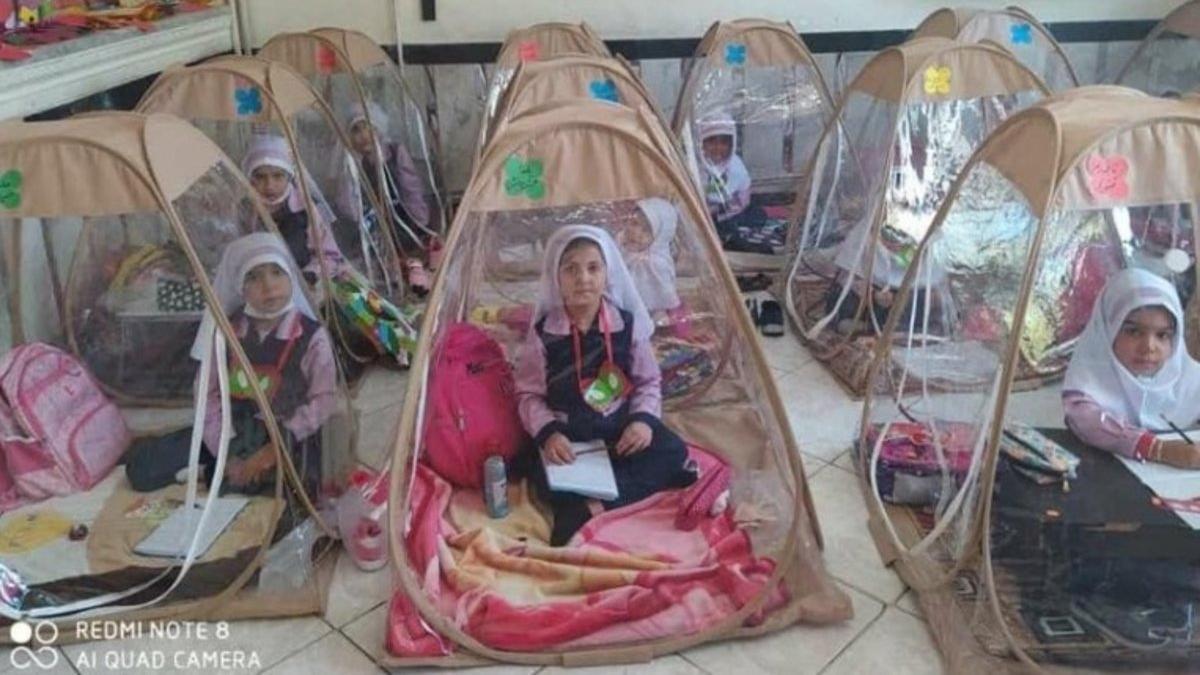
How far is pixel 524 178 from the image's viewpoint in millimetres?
1820

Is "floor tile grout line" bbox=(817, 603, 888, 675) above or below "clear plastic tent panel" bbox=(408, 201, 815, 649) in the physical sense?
below

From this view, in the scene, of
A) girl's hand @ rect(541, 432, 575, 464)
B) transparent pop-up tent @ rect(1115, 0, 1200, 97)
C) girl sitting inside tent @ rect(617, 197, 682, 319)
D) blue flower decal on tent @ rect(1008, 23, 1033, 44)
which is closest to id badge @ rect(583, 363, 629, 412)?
girl's hand @ rect(541, 432, 575, 464)

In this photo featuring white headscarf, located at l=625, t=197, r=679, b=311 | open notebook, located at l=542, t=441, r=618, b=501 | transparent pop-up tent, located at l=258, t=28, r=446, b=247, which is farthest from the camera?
transparent pop-up tent, located at l=258, t=28, r=446, b=247

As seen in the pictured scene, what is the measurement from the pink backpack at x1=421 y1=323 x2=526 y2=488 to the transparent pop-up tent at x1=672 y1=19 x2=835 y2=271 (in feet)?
5.07

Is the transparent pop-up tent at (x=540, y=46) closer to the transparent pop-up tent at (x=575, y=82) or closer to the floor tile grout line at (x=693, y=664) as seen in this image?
the transparent pop-up tent at (x=575, y=82)

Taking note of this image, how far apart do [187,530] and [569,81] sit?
169 centimetres

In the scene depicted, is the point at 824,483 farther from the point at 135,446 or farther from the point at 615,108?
the point at 135,446

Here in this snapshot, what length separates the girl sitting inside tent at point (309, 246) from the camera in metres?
2.89

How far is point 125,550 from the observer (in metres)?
2.04

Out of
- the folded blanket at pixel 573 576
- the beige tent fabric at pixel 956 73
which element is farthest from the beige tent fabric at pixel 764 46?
the folded blanket at pixel 573 576

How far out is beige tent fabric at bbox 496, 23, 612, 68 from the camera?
3727 mm

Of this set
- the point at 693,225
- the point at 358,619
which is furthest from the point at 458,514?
the point at 693,225

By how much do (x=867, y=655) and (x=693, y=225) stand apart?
2.84 feet

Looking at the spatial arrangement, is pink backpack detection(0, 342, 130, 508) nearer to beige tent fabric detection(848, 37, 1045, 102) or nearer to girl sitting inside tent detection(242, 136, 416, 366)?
girl sitting inside tent detection(242, 136, 416, 366)
